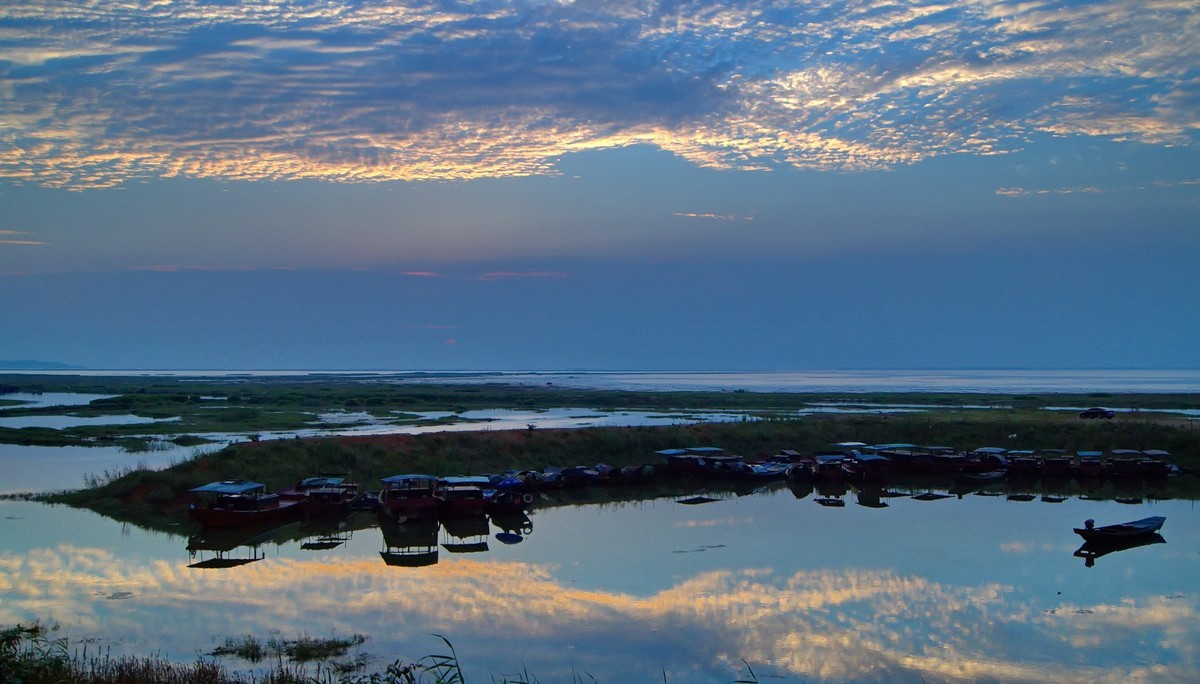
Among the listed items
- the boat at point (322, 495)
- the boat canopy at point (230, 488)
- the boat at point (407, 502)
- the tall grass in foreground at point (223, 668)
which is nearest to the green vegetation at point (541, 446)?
the boat canopy at point (230, 488)

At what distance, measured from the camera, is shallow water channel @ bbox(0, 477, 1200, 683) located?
16.2m

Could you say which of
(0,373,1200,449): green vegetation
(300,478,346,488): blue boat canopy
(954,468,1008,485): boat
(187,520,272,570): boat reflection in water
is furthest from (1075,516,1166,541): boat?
(0,373,1200,449): green vegetation

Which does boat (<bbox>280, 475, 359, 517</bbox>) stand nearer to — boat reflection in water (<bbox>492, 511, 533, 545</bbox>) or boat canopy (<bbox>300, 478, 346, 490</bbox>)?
boat canopy (<bbox>300, 478, 346, 490</bbox>)

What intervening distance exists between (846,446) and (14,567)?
38.6 metres

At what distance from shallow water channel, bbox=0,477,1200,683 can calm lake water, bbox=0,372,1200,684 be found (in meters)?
0.08

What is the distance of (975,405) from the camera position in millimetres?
78938

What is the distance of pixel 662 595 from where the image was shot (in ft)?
67.3

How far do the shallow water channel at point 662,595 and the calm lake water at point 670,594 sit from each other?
8cm

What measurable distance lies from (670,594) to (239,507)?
52.7 feet

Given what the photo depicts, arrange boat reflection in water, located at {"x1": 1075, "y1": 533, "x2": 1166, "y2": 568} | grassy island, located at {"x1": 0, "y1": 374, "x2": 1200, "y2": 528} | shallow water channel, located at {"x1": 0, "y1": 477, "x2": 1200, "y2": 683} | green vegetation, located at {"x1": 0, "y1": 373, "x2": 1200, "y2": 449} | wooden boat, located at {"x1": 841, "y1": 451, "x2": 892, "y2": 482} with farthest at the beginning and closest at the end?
green vegetation, located at {"x1": 0, "y1": 373, "x2": 1200, "y2": 449} → wooden boat, located at {"x1": 841, "y1": 451, "x2": 892, "y2": 482} → grassy island, located at {"x1": 0, "y1": 374, "x2": 1200, "y2": 528} → boat reflection in water, located at {"x1": 1075, "y1": 533, "x2": 1166, "y2": 568} → shallow water channel, located at {"x1": 0, "y1": 477, "x2": 1200, "y2": 683}

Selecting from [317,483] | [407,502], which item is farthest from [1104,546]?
[317,483]

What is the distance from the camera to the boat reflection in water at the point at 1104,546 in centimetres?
2488

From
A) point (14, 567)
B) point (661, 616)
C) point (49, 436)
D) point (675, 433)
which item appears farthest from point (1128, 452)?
point (49, 436)

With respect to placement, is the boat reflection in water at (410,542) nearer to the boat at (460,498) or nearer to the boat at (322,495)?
the boat at (460,498)
